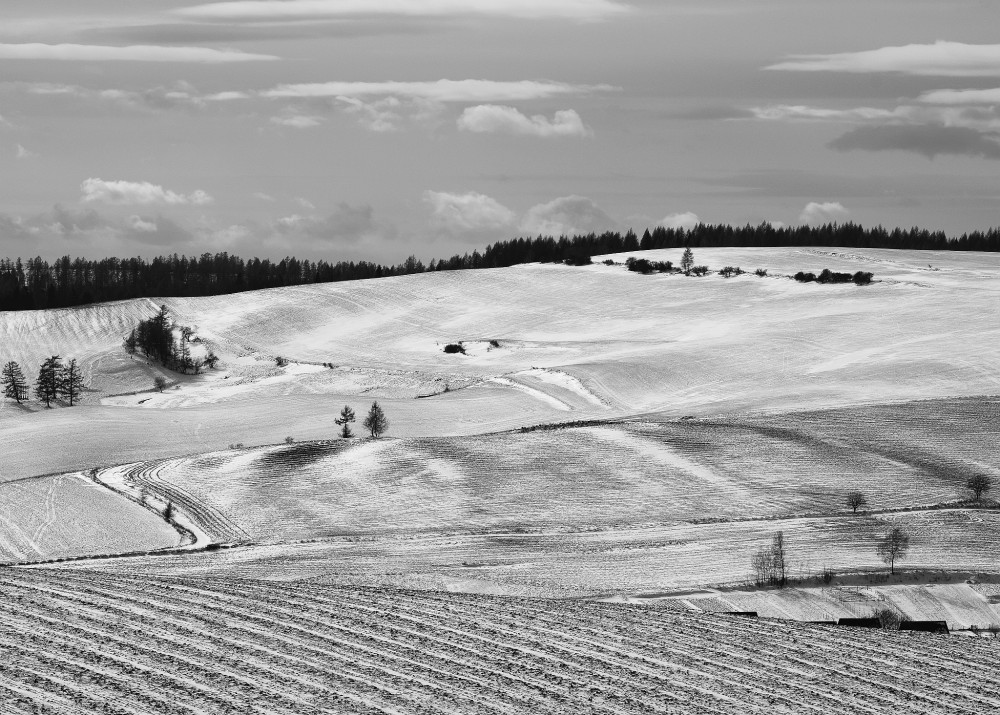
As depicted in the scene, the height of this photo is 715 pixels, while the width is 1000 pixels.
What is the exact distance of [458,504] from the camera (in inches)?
2361

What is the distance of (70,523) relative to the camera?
186 ft

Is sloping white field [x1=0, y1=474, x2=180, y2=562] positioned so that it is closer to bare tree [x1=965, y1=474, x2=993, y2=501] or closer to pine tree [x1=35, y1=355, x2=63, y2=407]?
bare tree [x1=965, y1=474, x2=993, y2=501]

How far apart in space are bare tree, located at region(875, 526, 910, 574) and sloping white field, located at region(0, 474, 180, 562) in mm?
28760

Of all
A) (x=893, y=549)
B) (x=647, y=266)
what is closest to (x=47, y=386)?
(x=647, y=266)

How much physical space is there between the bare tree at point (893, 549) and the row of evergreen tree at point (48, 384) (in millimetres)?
80288

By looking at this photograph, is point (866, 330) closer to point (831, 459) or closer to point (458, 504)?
point (831, 459)

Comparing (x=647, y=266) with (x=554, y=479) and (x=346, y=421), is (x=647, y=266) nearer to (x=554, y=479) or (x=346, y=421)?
(x=346, y=421)

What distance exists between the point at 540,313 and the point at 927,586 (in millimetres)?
97349

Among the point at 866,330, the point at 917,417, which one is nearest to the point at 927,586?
the point at 917,417

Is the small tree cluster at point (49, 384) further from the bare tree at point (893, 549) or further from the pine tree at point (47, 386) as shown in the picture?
the bare tree at point (893, 549)

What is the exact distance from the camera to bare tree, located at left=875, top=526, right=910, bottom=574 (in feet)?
163

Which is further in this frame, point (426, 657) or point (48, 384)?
point (48, 384)

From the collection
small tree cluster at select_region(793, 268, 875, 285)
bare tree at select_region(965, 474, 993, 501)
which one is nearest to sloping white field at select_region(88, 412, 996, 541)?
bare tree at select_region(965, 474, 993, 501)

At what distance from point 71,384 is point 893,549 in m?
83.8
